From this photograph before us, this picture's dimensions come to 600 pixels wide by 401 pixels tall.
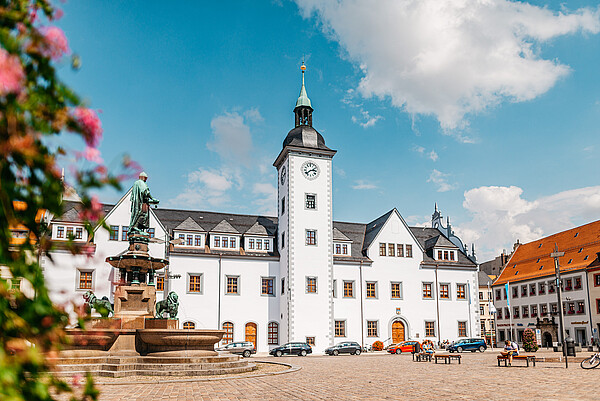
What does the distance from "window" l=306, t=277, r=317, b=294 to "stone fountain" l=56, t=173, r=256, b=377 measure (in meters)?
26.7

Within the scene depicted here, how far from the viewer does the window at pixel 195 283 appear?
4688cm

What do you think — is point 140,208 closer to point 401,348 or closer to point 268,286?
point 268,286

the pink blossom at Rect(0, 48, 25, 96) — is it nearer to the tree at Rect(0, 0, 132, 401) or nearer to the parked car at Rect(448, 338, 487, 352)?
the tree at Rect(0, 0, 132, 401)

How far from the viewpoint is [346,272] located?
51531mm

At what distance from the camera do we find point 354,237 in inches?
2205

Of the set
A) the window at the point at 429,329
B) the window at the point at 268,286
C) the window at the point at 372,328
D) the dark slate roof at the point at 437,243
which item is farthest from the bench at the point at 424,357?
the dark slate roof at the point at 437,243

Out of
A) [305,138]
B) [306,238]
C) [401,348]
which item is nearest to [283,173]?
[305,138]

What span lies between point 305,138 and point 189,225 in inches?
536

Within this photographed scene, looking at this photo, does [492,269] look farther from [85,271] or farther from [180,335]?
[180,335]

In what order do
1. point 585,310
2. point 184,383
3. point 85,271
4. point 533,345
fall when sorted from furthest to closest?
point 585,310, point 85,271, point 533,345, point 184,383

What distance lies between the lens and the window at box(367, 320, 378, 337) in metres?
51.1

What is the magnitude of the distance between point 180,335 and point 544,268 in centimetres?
A: 5962

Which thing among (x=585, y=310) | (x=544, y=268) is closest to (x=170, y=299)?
(x=585, y=310)

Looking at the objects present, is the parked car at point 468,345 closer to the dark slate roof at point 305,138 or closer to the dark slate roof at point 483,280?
the dark slate roof at point 305,138
